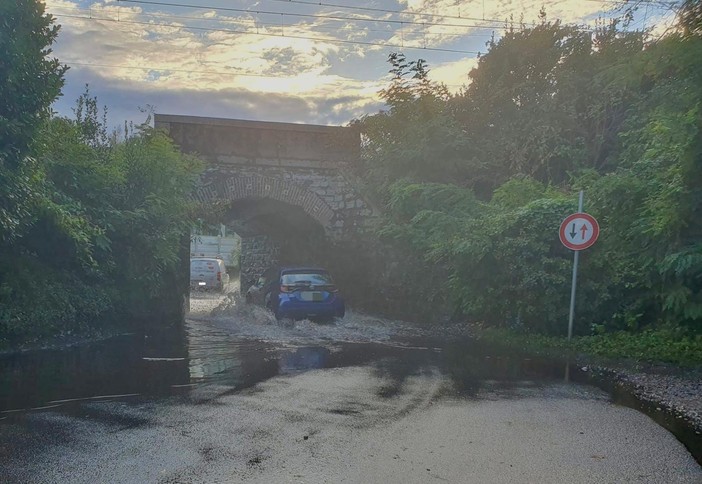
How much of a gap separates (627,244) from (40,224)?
11.1 metres

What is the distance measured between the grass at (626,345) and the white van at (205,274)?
22736 mm

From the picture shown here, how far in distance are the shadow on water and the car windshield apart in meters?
3.12

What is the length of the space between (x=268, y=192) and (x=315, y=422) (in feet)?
50.3

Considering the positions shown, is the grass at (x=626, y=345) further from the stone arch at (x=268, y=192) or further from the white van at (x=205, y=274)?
the white van at (x=205, y=274)

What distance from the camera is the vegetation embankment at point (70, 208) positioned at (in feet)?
35.5

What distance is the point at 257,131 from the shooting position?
2144cm

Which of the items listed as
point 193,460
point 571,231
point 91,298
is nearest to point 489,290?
point 571,231

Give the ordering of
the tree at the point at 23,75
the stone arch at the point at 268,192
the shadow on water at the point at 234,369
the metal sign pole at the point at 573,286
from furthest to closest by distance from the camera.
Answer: the stone arch at the point at 268,192
the metal sign pole at the point at 573,286
the tree at the point at 23,75
the shadow on water at the point at 234,369

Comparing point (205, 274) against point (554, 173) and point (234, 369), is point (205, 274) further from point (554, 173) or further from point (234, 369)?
point (234, 369)

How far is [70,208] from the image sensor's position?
13.6 m

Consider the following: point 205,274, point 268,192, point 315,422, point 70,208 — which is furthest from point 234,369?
point 205,274

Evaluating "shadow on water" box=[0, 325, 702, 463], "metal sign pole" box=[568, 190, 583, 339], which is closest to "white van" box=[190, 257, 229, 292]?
"shadow on water" box=[0, 325, 702, 463]

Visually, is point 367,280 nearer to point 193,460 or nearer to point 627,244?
point 627,244

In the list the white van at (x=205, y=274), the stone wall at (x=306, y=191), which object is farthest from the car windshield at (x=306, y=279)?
the white van at (x=205, y=274)
